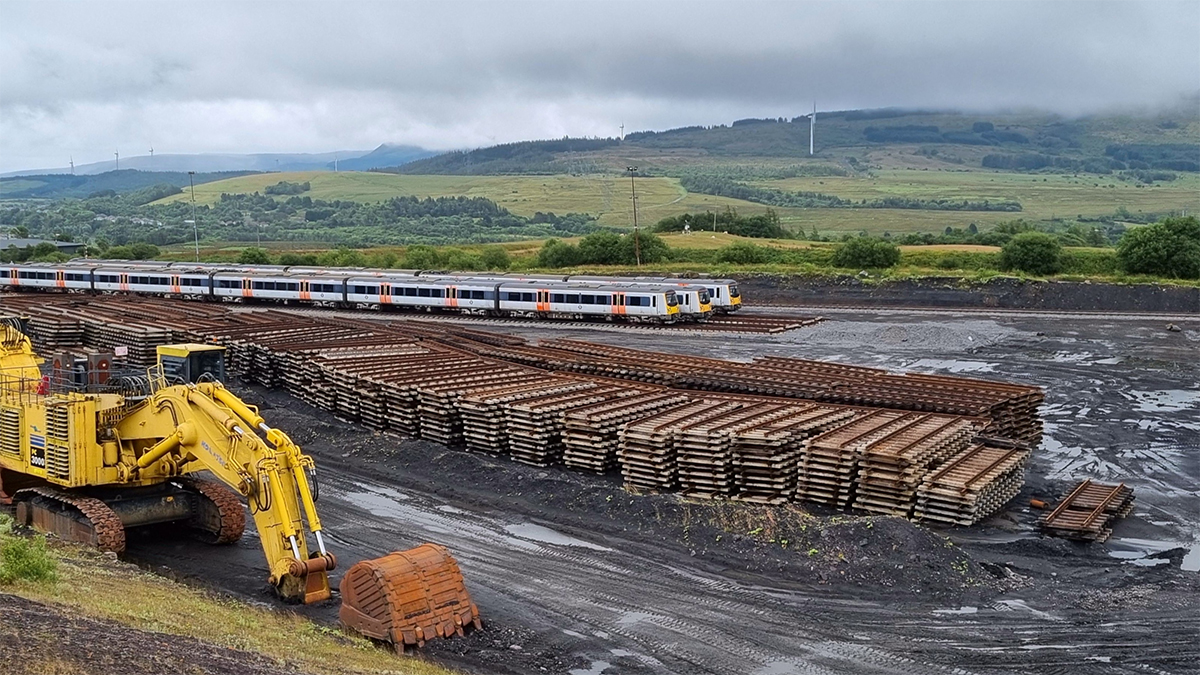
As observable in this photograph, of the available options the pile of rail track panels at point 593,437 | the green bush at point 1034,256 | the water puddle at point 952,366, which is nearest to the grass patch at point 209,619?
the pile of rail track panels at point 593,437

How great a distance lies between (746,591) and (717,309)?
40.4 meters

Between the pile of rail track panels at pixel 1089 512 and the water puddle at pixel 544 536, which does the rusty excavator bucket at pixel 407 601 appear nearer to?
the water puddle at pixel 544 536

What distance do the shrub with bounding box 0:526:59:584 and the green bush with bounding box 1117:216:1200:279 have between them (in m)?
62.8

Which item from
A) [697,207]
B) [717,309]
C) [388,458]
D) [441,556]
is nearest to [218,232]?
[697,207]

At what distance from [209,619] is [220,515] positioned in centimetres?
503

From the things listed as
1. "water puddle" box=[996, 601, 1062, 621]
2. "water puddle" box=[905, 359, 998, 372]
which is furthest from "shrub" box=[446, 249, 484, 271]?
"water puddle" box=[996, 601, 1062, 621]

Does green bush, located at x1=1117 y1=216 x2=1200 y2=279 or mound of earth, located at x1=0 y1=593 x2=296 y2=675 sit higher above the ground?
green bush, located at x1=1117 y1=216 x2=1200 y2=279

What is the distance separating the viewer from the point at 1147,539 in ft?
72.0

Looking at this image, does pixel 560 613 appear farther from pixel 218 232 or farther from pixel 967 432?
pixel 218 232

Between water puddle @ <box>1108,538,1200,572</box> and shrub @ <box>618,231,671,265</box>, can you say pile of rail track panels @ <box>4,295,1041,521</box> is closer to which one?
water puddle @ <box>1108,538,1200,572</box>

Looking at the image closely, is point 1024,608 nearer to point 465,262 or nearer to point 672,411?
Answer: point 672,411

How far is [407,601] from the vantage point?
52.5ft

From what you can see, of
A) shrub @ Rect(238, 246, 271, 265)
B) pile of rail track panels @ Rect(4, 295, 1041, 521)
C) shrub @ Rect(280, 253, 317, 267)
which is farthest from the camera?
shrub @ Rect(280, 253, 317, 267)

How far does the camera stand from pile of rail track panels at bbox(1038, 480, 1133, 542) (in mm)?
21594
